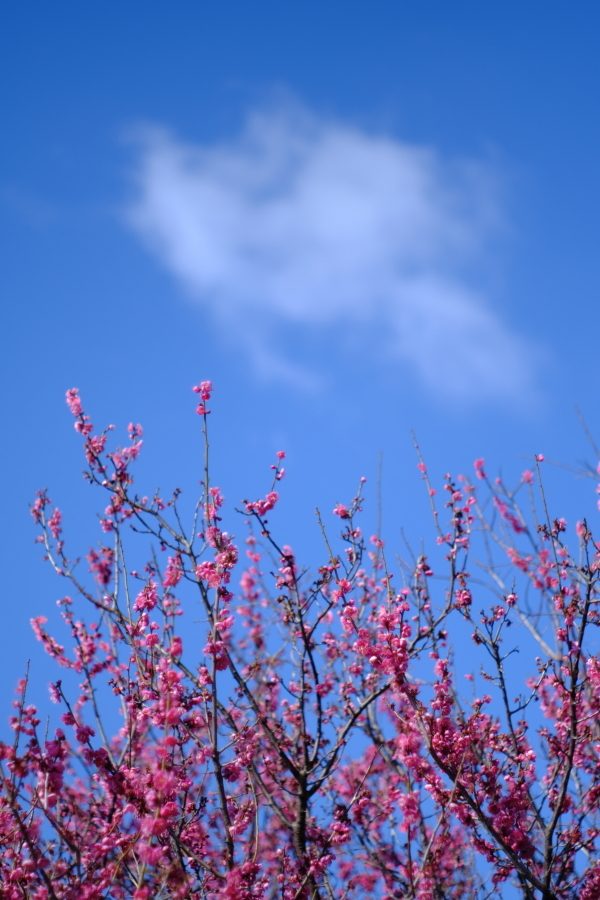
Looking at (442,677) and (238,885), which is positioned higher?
(442,677)

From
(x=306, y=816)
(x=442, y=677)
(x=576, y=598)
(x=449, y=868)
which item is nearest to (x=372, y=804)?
(x=449, y=868)

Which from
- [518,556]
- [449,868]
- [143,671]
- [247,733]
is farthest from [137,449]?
[449,868]

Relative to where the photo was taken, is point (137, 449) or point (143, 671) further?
point (137, 449)

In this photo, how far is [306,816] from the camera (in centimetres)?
604

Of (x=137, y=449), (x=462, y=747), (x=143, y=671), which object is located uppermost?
(x=137, y=449)

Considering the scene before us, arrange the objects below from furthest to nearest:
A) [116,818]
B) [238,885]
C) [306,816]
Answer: [306,816]
[116,818]
[238,885]

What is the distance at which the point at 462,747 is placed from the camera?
5.04 m

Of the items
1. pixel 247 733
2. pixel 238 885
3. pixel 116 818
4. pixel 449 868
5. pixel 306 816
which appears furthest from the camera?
pixel 449 868

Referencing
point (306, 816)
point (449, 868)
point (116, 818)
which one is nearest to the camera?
point (116, 818)

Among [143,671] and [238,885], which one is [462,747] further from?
[143,671]

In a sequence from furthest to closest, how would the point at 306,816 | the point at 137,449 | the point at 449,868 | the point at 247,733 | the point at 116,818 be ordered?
the point at 449,868 → the point at 137,449 → the point at 306,816 → the point at 247,733 → the point at 116,818

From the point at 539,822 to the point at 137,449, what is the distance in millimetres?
4771

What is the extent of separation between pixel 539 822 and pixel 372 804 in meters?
2.89

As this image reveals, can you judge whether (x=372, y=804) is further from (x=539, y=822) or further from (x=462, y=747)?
(x=462, y=747)
